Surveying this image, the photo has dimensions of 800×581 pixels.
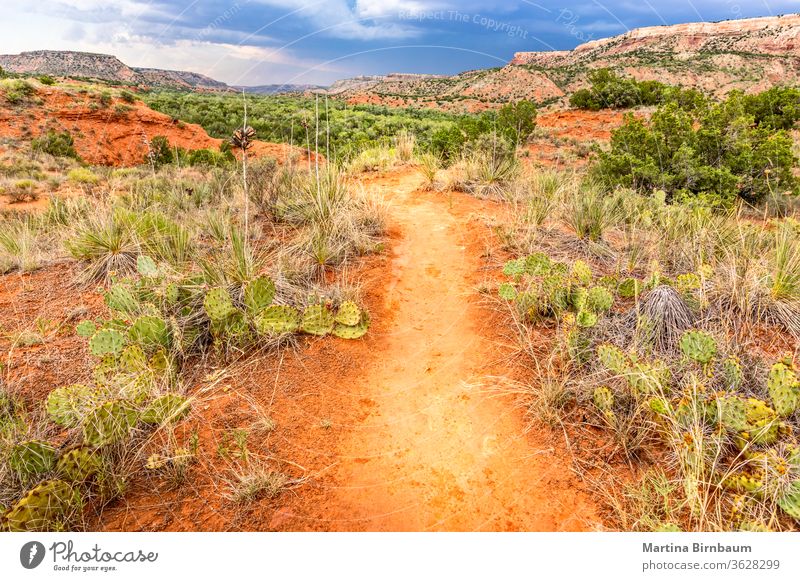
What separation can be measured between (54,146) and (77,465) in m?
21.8

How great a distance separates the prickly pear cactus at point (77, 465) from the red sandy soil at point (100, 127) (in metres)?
18.4

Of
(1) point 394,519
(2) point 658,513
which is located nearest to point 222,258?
(1) point 394,519

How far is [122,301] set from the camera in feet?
11.1

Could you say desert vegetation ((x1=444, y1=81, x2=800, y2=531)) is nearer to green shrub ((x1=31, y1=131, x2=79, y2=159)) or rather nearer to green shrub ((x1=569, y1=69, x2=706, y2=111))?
green shrub ((x1=31, y1=131, x2=79, y2=159))

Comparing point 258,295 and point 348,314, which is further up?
point 258,295

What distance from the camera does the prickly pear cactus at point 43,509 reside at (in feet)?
6.12

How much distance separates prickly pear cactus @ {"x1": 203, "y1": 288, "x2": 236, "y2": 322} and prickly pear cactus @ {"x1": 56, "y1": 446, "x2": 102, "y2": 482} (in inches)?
49.0

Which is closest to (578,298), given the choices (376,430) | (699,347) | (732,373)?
(699,347)

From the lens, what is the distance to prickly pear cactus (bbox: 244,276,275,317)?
3451mm

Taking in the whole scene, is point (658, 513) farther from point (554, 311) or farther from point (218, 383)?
point (218, 383)

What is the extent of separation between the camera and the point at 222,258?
13.2 ft

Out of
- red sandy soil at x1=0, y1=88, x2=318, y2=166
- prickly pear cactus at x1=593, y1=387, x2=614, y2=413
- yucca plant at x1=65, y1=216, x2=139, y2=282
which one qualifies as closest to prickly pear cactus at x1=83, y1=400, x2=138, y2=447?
yucca plant at x1=65, y1=216, x2=139, y2=282

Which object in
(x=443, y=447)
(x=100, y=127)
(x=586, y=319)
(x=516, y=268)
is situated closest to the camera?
(x=443, y=447)

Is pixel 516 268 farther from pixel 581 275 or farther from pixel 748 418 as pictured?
pixel 748 418
